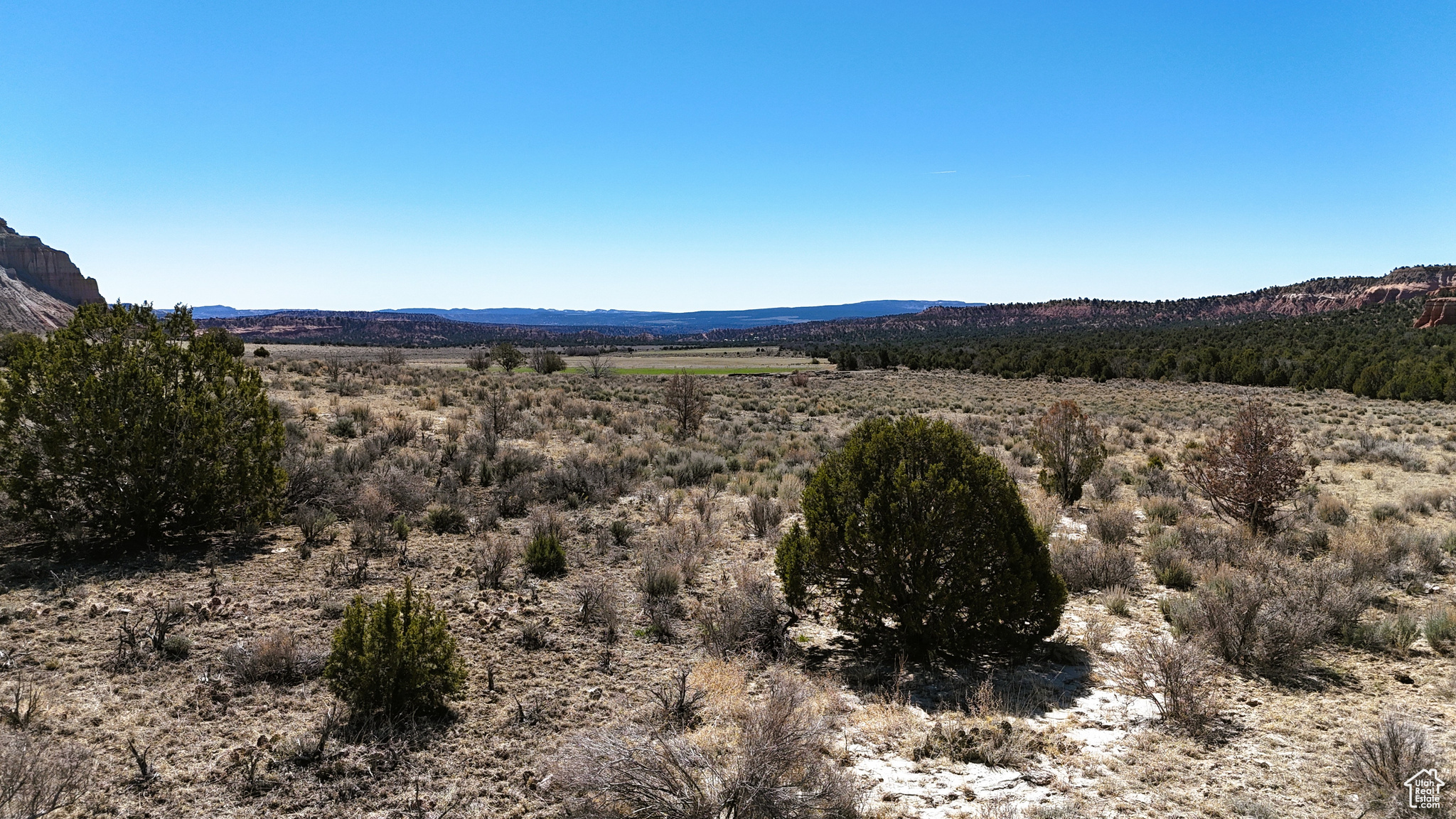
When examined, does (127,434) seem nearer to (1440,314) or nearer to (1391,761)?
(1391,761)

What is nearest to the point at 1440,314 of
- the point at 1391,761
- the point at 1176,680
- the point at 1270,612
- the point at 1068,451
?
the point at 1068,451

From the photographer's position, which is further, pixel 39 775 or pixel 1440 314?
pixel 1440 314

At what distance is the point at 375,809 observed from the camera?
3.63 meters

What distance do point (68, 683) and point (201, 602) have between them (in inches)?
60.2

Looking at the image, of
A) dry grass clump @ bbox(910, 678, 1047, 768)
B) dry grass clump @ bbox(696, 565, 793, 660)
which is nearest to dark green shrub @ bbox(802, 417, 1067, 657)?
dry grass clump @ bbox(696, 565, 793, 660)

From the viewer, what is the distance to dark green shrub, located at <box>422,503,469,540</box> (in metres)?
9.28

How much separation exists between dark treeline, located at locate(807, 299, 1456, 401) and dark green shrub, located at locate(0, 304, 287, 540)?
44510 millimetres

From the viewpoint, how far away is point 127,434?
23.2ft

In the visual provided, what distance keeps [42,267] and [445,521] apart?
Result: 167 meters

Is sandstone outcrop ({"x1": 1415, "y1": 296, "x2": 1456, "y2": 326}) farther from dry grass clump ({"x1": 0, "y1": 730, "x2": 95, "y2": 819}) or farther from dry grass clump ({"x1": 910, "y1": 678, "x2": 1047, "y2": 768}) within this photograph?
dry grass clump ({"x1": 0, "y1": 730, "x2": 95, "y2": 819})

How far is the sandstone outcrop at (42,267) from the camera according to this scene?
119 metres

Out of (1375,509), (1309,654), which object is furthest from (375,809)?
(1375,509)

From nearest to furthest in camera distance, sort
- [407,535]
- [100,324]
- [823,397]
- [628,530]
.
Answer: [100,324], [407,535], [628,530], [823,397]

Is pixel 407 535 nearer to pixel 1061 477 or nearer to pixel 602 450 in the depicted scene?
pixel 602 450
